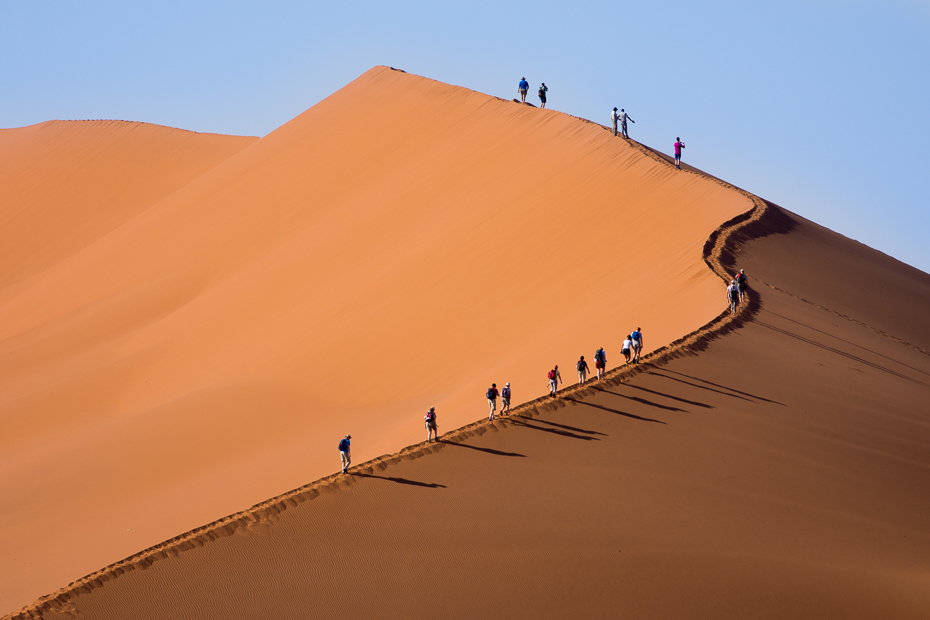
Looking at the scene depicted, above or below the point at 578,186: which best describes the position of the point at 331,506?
below

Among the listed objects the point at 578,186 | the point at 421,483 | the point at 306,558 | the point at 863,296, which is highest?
the point at 578,186

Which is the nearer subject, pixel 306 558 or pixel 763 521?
pixel 306 558

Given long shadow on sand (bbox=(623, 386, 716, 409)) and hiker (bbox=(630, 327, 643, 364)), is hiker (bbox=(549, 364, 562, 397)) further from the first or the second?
hiker (bbox=(630, 327, 643, 364))

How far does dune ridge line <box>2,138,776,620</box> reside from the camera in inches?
382

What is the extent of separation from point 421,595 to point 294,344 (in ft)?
45.3

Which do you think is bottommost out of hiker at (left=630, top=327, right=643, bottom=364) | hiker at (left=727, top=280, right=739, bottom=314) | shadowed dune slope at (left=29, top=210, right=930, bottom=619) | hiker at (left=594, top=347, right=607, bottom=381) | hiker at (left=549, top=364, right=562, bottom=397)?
shadowed dune slope at (left=29, top=210, right=930, bottom=619)

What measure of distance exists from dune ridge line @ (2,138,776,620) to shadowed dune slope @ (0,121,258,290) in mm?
35930

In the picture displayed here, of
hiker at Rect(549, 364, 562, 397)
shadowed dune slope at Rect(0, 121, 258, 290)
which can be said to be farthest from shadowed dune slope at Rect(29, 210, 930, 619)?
shadowed dune slope at Rect(0, 121, 258, 290)

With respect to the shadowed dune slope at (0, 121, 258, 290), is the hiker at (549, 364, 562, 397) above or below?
below

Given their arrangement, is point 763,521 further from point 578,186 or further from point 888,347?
point 578,186

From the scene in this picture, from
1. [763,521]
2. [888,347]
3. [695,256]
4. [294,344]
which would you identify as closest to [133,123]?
[294,344]

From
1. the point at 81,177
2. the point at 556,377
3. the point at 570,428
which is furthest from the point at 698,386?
the point at 81,177

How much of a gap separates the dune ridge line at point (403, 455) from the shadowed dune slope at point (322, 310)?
0.52m

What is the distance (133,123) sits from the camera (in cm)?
5597
